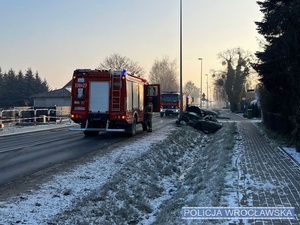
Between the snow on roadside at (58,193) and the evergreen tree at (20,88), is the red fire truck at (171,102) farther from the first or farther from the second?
the evergreen tree at (20,88)

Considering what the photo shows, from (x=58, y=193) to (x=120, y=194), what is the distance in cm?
138

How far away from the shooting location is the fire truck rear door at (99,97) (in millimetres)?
17000

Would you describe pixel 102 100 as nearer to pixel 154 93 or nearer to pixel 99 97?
pixel 99 97

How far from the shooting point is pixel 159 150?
14.0 m

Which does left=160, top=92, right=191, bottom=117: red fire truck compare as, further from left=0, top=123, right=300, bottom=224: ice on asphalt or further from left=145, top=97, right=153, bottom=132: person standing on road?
left=0, top=123, right=300, bottom=224: ice on asphalt

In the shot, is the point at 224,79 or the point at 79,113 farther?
the point at 224,79

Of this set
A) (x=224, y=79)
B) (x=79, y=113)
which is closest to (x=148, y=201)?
(x=79, y=113)

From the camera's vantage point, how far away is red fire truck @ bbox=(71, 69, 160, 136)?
16.9 meters

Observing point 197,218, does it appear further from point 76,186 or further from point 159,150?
point 159,150

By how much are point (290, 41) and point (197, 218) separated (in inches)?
335

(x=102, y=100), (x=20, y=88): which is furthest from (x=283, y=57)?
(x=20, y=88)

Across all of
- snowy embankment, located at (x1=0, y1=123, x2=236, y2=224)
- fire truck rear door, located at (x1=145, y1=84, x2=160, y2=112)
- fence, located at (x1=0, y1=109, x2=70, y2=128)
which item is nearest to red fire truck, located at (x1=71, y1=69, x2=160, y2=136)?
fire truck rear door, located at (x1=145, y1=84, x2=160, y2=112)

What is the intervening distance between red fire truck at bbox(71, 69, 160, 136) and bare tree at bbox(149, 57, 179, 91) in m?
84.4

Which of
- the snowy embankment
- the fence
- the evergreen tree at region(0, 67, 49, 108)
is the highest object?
the evergreen tree at region(0, 67, 49, 108)
